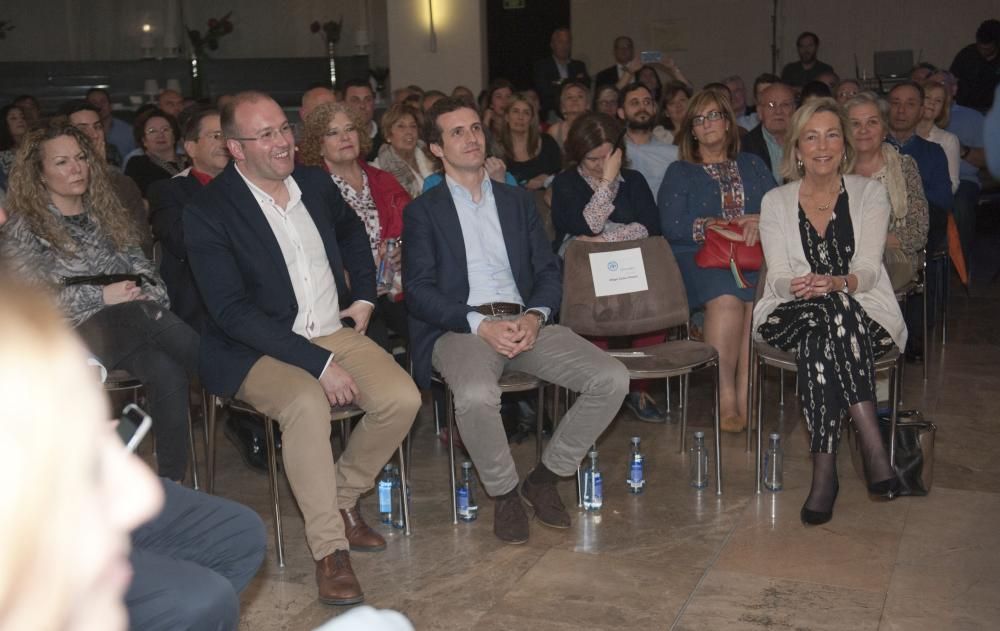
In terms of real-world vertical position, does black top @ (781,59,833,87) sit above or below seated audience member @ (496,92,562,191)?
above

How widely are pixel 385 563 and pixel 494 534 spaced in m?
0.38

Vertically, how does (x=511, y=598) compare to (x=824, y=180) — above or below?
below

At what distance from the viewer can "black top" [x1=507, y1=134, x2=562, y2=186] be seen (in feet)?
20.1

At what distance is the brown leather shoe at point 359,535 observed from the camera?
3.43m

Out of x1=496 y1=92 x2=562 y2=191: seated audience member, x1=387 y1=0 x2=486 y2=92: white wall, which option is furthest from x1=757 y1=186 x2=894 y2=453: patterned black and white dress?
x1=387 y1=0 x2=486 y2=92: white wall

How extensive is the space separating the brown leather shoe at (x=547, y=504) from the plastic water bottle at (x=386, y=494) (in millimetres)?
459

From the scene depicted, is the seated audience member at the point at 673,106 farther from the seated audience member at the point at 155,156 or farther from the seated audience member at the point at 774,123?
the seated audience member at the point at 155,156

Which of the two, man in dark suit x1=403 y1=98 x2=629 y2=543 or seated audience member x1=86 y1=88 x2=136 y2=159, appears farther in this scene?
seated audience member x1=86 y1=88 x2=136 y2=159

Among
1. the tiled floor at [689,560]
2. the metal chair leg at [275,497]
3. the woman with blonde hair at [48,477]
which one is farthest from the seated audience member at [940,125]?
the woman with blonde hair at [48,477]

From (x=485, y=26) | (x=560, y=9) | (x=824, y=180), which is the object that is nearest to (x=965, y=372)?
(x=824, y=180)

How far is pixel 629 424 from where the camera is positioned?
4.67 metres

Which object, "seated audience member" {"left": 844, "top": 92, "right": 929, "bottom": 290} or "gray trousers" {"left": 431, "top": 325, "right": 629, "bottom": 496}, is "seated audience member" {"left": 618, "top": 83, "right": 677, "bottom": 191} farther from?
"gray trousers" {"left": 431, "top": 325, "right": 629, "bottom": 496}

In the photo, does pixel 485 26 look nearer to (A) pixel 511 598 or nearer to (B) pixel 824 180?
(B) pixel 824 180

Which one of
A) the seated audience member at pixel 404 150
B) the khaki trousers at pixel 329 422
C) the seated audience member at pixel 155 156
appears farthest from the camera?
the seated audience member at pixel 155 156
